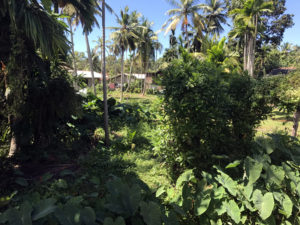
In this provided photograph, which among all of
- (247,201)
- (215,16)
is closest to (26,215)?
(247,201)

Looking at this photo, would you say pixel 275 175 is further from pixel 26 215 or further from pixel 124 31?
pixel 124 31

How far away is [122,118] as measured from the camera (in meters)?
8.97

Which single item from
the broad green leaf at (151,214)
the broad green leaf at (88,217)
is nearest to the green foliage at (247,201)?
the broad green leaf at (151,214)

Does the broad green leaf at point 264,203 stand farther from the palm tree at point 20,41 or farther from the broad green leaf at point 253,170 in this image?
the palm tree at point 20,41

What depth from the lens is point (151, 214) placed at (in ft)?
5.54

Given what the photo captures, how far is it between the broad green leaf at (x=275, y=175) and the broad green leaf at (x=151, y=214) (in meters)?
1.90

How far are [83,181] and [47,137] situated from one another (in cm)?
181

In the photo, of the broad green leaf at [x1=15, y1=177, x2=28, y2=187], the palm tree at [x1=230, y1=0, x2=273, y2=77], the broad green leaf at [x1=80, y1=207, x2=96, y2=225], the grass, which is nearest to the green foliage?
the broad green leaf at [x1=80, y1=207, x2=96, y2=225]

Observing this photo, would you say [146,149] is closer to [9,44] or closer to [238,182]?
[238,182]

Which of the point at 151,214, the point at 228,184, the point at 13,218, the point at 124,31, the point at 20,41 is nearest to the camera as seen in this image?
the point at 13,218

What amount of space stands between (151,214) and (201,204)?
2.90ft

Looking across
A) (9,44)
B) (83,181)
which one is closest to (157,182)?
(83,181)

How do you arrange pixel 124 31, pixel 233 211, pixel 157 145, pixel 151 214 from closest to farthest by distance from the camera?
pixel 151 214 → pixel 233 211 → pixel 157 145 → pixel 124 31

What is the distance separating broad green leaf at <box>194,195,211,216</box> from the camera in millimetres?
2219
